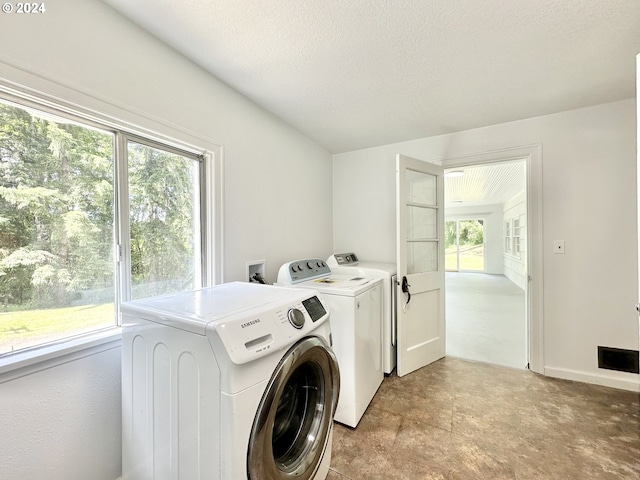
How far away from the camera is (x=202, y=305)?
1.09m

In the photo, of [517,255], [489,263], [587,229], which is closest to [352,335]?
[587,229]

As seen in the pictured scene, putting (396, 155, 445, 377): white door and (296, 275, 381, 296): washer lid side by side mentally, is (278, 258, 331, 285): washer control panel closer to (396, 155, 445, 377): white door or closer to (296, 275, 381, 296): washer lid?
(296, 275, 381, 296): washer lid

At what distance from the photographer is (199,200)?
6.00 feet

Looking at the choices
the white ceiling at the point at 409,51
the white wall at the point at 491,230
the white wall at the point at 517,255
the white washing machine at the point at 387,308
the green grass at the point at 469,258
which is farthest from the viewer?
the green grass at the point at 469,258

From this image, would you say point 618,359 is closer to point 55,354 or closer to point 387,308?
point 387,308

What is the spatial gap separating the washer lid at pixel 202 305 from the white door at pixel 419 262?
4.65 feet

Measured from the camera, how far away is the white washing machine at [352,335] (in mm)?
1708

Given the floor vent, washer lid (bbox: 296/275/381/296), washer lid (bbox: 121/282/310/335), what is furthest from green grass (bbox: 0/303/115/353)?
the floor vent

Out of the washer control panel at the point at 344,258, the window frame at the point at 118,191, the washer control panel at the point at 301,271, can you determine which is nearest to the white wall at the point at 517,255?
the washer control panel at the point at 344,258

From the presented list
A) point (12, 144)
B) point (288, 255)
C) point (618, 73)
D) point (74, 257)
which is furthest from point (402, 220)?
point (12, 144)

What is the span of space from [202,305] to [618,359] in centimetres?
321

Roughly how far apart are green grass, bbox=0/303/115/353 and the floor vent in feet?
11.8

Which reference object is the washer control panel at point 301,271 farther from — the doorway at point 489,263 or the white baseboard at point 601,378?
the white baseboard at point 601,378

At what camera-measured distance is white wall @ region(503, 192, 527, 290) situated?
22.1ft
